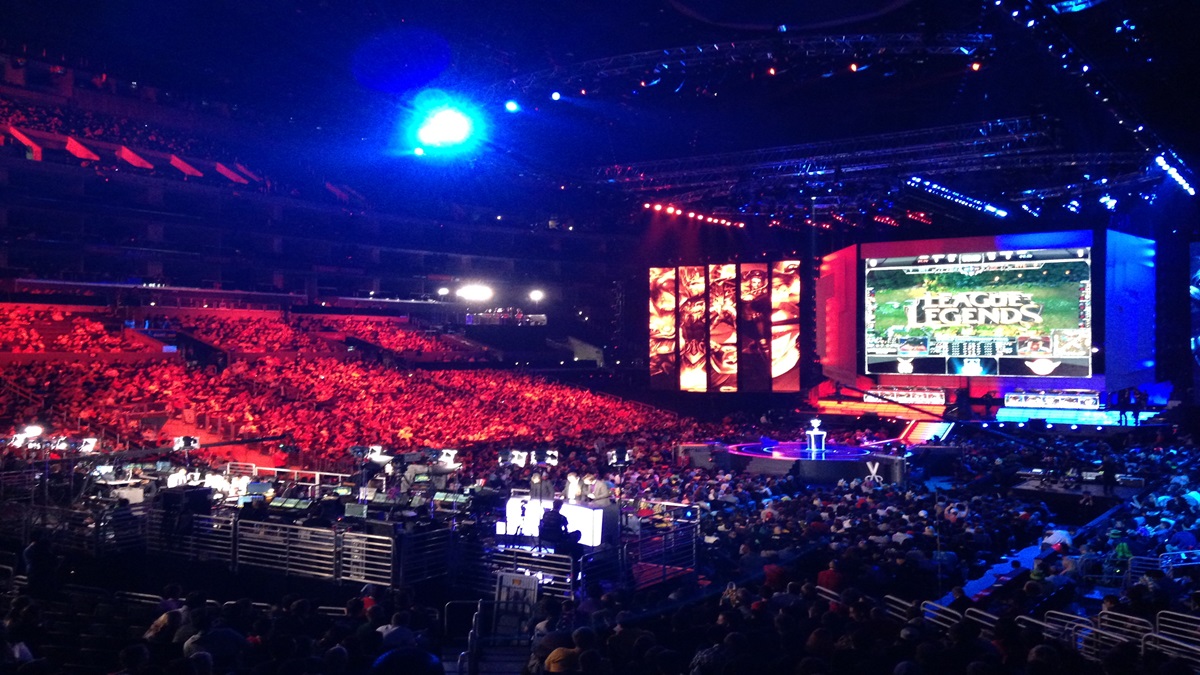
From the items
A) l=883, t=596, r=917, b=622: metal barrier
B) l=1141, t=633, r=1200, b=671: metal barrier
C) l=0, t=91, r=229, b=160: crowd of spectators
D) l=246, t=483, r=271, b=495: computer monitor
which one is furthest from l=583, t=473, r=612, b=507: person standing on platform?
l=0, t=91, r=229, b=160: crowd of spectators

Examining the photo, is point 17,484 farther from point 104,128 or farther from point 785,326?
point 104,128

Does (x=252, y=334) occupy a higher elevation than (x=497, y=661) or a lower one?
higher

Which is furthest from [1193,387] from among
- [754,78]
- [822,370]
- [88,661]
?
[88,661]

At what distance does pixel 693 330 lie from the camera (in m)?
35.8

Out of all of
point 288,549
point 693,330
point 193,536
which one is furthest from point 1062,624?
point 693,330

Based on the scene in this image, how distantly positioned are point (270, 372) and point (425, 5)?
47.2 feet

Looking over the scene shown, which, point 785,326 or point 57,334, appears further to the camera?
point 785,326

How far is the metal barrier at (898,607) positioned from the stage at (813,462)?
11.4m

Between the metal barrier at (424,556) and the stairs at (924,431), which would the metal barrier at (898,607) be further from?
the stairs at (924,431)

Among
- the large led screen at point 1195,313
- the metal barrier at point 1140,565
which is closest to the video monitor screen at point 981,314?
the large led screen at point 1195,313

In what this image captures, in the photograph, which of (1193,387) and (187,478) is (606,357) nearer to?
(1193,387)

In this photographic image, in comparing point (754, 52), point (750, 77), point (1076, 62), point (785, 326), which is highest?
point (750, 77)

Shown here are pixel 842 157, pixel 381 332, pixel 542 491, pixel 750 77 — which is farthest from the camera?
pixel 381 332

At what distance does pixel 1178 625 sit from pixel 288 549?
8785 mm
